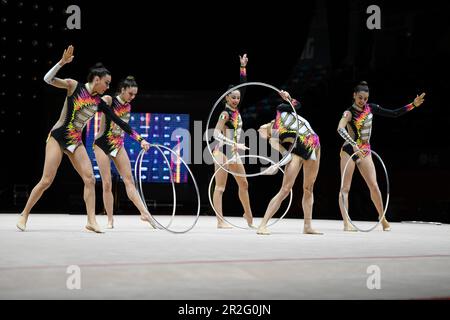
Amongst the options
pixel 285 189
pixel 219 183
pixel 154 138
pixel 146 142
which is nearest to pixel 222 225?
Answer: pixel 219 183

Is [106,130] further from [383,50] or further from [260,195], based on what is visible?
[383,50]

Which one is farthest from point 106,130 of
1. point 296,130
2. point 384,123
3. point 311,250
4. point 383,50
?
point 383,50

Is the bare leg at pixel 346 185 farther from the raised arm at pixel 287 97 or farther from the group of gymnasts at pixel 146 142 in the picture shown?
the raised arm at pixel 287 97

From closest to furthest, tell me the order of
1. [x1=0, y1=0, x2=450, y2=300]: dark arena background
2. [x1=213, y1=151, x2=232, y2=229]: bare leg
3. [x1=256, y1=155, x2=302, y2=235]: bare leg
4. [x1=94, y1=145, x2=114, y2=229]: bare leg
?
[x1=256, y1=155, x2=302, y2=235]: bare leg, [x1=94, y1=145, x2=114, y2=229]: bare leg, [x1=213, y1=151, x2=232, y2=229]: bare leg, [x1=0, y1=0, x2=450, y2=300]: dark arena background

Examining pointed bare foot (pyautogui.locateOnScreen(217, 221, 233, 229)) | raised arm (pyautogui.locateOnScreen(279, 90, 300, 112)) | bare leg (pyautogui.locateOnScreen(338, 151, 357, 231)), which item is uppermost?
raised arm (pyautogui.locateOnScreen(279, 90, 300, 112))

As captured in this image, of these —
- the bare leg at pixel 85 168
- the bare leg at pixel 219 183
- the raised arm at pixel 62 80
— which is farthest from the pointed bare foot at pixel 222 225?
the raised arm at pixel 62 80

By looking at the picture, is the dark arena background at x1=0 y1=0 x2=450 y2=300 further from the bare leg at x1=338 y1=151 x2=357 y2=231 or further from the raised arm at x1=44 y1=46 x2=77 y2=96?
the raised arm at x1=44 y1=46 x2=77 y2=96

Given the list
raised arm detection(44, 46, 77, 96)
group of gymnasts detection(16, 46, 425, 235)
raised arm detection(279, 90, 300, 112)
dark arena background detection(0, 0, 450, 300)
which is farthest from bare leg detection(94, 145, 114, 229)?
dark arena background detection(0, 0, 450, 300)

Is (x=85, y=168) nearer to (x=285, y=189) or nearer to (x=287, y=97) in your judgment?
(x=285, y=189)

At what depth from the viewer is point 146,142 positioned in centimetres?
648

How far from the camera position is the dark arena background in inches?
456

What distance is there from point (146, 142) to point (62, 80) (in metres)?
1.06

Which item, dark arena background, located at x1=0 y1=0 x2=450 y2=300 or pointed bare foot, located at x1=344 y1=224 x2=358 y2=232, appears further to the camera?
dark arena background, located at x1=0 y1=0 x2=450 y2=300

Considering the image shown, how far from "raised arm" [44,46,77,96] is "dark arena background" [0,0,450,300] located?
16.1 feet
